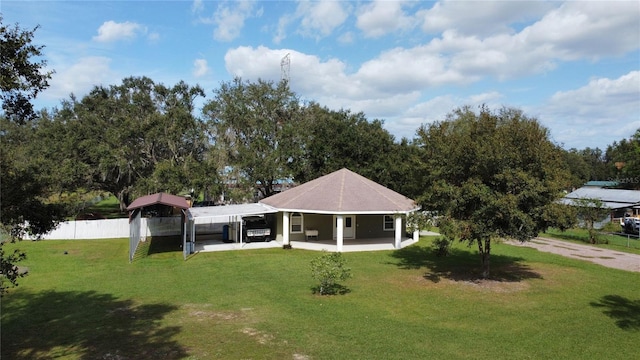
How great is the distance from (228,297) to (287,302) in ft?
7.04

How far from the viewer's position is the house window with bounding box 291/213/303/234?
26234 mm

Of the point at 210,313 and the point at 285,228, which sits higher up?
the point at 285,228

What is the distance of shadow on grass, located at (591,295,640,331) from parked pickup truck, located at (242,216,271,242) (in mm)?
17555

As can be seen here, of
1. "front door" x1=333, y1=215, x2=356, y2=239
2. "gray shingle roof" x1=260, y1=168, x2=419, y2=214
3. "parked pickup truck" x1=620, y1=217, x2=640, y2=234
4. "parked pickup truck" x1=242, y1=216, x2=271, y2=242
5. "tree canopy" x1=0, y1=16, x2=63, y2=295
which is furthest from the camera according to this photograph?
"parked pickup truck" x1=620, y1=217, x2=640, y2=234

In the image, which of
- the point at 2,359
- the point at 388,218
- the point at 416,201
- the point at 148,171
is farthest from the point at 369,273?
the point at 148,171

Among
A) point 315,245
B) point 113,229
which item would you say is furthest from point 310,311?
point 113,229

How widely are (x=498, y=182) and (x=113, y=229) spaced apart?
24.8 metres

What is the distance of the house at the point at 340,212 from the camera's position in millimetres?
23594

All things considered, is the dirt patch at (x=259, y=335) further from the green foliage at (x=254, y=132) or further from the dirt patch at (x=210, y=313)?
the green foliage at (x=254, y=132)

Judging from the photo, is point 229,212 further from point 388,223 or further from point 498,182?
point 498,182

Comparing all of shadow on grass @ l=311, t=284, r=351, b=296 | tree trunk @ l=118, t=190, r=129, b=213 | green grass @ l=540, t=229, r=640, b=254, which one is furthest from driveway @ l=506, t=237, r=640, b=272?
tree trunk @ l=118, t=190, r=129, b=213

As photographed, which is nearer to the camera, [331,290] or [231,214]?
[331,290]

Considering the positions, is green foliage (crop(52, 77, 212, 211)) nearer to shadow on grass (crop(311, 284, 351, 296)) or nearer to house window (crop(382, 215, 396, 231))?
house window (crop(382, 215, 396, 231))

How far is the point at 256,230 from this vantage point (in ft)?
83.9
